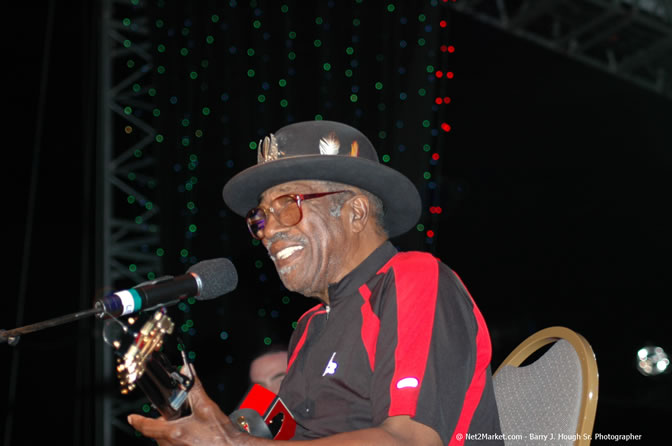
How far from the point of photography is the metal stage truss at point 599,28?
731 cm

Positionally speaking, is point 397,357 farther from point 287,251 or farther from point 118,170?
point 118,170

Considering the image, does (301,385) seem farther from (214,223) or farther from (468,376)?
(214,223)

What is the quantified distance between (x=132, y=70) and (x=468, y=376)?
5486mm

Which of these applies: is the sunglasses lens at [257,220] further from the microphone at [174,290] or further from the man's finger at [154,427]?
the man's finger at [154,427]

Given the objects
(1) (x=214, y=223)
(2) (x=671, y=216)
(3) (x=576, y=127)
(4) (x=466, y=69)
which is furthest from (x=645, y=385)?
(1) (x=214, y=223)

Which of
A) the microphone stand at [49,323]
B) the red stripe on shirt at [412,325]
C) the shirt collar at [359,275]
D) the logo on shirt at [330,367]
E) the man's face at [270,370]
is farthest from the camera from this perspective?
the man's face at [270,370]

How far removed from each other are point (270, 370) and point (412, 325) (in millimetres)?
2790

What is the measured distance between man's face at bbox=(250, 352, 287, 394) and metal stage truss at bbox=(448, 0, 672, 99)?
4.10m

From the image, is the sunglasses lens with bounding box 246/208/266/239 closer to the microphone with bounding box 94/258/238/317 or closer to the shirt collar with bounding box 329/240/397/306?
the shirt collar with bounding box 329/240/397/306

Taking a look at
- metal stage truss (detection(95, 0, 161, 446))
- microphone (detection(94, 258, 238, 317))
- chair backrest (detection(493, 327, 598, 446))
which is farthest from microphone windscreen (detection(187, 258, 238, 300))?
metal stage truss (detection(95, 0, 161, 446))

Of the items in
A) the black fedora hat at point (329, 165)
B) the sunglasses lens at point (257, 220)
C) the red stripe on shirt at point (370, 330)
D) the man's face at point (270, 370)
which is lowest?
the man's face at point (270, 370)

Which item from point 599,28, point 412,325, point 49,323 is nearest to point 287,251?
point 412,325

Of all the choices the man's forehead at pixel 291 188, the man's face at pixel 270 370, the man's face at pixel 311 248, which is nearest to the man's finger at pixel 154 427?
the man's face at pixel 311 248

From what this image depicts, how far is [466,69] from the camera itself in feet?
31.1
